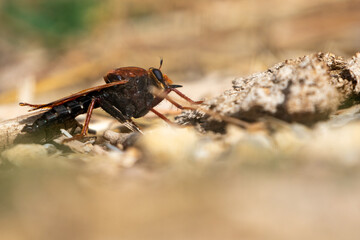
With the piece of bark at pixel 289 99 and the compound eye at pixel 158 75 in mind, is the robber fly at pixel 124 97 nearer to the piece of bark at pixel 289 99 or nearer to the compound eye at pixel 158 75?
the compound eye at pixel 158 75

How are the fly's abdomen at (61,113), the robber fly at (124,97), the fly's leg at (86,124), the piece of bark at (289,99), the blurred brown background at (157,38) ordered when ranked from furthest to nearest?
the blurred brown background at (157,38) → the robber fly at (124,97) → the fly's abdomen at (61,113) → the fly's leg at (86,124) → the piece of bark at (289,99)

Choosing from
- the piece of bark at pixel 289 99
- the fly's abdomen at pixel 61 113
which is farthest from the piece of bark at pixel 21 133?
the piece of bark at pixel 289 99

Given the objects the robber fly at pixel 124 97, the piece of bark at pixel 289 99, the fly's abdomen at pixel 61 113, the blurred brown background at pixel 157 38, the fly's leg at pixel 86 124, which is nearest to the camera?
the piece of bark at pixel 289 99

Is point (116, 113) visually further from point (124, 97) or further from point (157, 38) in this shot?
point (157, 38)

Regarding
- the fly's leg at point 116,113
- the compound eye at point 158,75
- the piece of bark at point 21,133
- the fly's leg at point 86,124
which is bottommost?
the piece of bark at point 21,133

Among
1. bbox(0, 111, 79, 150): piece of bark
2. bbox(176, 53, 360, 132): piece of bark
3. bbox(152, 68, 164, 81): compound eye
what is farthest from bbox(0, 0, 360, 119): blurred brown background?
bbox(176, 53, 360, 132): piece of bark

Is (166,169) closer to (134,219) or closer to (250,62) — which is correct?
(134,219)

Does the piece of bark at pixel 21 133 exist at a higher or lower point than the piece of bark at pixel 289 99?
lower
